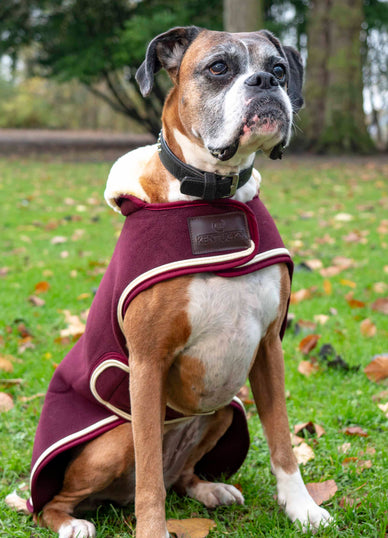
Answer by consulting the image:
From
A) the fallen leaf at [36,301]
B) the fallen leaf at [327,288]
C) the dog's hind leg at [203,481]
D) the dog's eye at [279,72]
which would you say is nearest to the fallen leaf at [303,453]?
the dog's hind leg at [203,481]

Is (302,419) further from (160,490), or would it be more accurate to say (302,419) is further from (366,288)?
(366,288)

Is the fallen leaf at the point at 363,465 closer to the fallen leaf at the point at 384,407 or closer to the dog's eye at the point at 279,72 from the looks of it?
the fallen leaf at the point at 384,407

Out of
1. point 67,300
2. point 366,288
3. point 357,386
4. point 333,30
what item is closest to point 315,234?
point 366,288

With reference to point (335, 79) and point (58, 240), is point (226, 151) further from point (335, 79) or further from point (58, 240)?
point (335, 79)

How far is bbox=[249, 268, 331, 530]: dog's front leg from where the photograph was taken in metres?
2.48

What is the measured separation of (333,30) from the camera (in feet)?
51.9

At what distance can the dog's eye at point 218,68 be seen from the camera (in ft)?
7.72

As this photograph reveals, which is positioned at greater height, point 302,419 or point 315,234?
point 302,419

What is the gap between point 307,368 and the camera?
3.94 metres

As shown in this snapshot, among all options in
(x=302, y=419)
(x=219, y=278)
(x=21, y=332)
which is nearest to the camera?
(x=219, y=278)

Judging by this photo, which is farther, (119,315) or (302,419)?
(302,419)

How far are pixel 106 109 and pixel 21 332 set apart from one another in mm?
40807

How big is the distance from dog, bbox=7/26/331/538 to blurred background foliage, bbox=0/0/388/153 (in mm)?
11834

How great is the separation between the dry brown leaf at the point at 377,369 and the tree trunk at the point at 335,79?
13.3 metres
